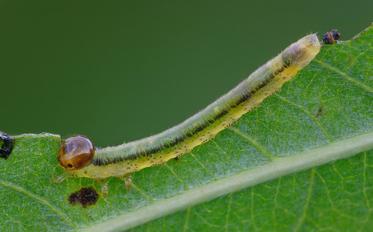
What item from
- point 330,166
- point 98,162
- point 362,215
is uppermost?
point 98,162

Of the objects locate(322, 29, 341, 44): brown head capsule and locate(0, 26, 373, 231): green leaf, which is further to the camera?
locate(322, 29, 341, 44): brown head capsule

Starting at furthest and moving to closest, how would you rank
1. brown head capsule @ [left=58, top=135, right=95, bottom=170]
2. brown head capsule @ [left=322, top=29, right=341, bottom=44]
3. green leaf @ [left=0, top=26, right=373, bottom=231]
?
brown head capsule @ [left=58, top=135, right=95, bottom=170], brown head capsule @ [left=322, top=29, right=341, bottom=44], green leaf @ [left=0, top=26, right=373, bottom=231]

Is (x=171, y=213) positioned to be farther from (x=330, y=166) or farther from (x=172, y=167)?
(x=330, y=166)

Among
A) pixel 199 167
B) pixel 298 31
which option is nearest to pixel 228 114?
pixel 199 167

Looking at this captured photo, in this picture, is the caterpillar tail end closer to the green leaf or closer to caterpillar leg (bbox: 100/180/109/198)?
the green leaf

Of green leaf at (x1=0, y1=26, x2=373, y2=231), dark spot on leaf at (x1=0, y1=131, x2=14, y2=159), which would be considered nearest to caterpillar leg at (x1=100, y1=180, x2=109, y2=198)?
green leaf at (x1=0, y1=26, x2=373, y2=231)

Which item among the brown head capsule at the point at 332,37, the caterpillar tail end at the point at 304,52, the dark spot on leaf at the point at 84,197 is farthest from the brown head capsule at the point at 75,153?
the brown head capsule at the point at 332,37

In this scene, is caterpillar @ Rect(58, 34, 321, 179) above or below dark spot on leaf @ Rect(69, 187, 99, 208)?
above

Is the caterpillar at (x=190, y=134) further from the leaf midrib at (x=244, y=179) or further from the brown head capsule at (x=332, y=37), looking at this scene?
the leaf midrib at (x=244, y=179)
